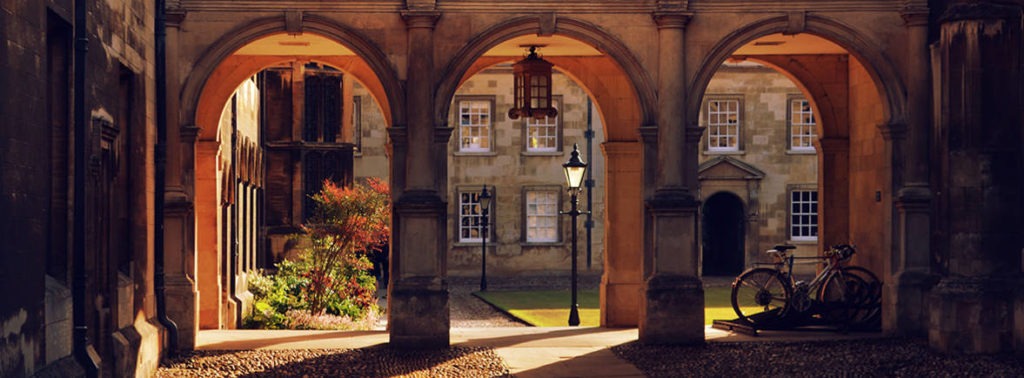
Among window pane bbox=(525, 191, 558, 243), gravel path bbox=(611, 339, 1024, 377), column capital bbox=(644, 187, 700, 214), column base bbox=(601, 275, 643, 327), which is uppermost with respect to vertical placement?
column capital bbox=(644, 187, 700, 214)

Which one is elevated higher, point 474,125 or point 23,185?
point 474,125

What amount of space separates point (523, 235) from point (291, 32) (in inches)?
835

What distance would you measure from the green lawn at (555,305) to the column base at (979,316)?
567 cm

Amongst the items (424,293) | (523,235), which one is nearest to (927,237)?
(424,293)

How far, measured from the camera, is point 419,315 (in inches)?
615

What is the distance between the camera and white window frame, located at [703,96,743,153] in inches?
1464

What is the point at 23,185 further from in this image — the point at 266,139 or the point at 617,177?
the point at 266,139

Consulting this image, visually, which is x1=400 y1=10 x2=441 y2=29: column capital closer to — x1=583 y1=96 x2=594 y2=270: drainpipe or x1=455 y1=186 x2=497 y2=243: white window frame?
x1=455 y1=186 x2=497 y2=243: white window frame

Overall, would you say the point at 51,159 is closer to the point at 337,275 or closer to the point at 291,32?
the point at 291,32

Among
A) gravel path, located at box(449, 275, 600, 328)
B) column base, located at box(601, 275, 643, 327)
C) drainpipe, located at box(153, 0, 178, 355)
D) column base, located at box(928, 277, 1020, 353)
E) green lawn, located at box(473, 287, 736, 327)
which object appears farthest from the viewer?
gravel path, located at box(449, 275, 600, 328)

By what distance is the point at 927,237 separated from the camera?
1641cm

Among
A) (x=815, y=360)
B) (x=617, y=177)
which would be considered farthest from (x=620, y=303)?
(x=815, y=360)

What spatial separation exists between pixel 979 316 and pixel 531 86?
5851 mm

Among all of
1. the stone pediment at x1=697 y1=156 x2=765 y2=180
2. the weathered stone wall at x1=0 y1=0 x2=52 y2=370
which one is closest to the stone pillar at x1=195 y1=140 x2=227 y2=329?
the weathered stone wall at x1=0 y1=0 x2=52 y2=370
